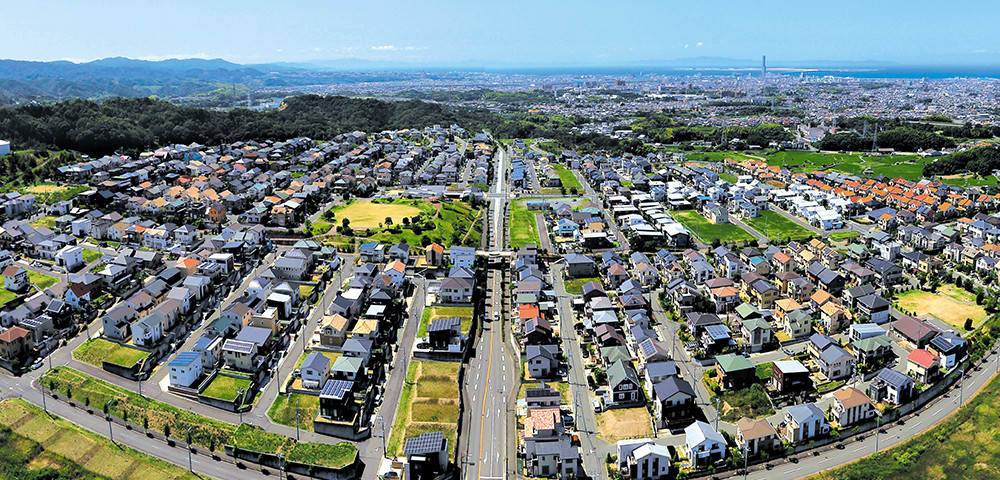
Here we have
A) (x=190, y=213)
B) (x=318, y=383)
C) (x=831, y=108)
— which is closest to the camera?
(x=318, y=383)

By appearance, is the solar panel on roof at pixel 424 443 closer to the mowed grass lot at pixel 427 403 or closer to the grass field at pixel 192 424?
the mowed grass lot at pixel 427 403

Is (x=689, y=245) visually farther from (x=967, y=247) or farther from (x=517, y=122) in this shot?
(x=517, y=122)

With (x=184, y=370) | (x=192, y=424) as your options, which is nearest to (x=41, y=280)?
(x=184, y=370)

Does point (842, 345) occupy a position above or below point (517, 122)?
below

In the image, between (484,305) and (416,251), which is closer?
(484,305)

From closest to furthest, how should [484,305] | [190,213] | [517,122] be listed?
1. [484,305]
2. [190,213]
3. [517,122]

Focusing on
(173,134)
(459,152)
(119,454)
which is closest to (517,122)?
(459,152)

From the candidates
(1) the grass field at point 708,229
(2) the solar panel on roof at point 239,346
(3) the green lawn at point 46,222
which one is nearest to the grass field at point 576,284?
(1) the grass field at point 708,229
